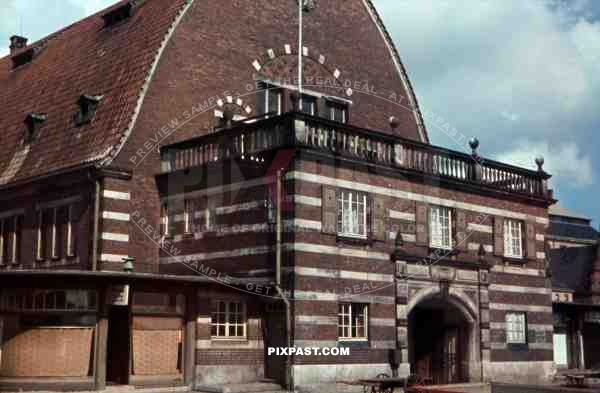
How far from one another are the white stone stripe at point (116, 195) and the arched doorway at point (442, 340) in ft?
30.8

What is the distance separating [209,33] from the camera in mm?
32062

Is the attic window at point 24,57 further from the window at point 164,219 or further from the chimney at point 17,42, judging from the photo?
the window at point 164,219

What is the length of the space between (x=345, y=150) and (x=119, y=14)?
13.6m

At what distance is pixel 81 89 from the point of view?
33.2 m

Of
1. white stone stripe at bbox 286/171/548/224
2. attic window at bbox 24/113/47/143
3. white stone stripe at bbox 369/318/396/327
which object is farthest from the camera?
attic window at bbox 24/113/47/143

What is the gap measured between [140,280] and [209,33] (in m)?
11.9

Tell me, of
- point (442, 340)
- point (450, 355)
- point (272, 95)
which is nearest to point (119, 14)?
point (272, 95)

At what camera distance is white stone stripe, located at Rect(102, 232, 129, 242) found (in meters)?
27.9

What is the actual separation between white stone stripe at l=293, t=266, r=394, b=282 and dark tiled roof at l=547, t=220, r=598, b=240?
62.3 metres

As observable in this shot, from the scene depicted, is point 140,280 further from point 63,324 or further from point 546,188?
point 546,188

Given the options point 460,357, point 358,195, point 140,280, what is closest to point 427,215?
point 358,195

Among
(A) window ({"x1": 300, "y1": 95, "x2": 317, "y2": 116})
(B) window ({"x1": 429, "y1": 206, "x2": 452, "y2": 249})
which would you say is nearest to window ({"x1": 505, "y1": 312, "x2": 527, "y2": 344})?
(B) window ({"x1": 429, "y1": 206, "x2": 452, "y2": 249})

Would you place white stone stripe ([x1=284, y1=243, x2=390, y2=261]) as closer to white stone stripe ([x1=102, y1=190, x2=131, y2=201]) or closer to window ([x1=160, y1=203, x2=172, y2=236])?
window ([x1=160, y1=203, x2=172, y2=236])

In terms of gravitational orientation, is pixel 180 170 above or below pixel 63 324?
above
